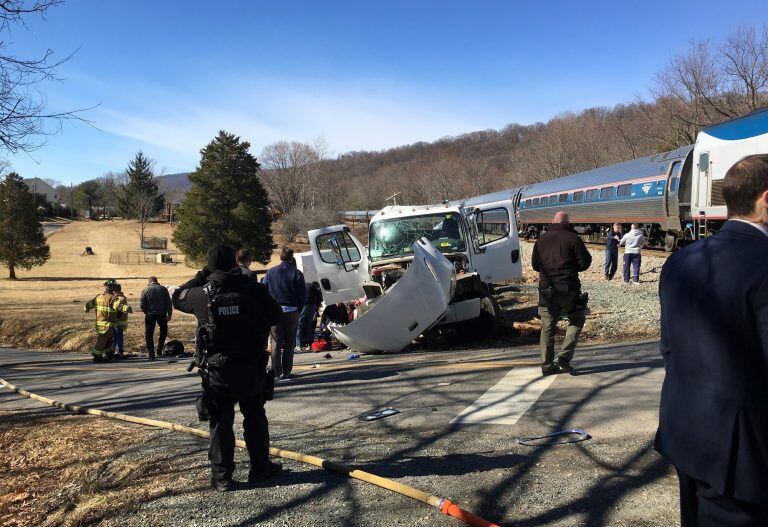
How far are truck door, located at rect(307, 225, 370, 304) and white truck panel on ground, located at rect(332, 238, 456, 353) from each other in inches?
67.7

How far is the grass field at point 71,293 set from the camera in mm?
17547

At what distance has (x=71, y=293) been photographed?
1243 inches

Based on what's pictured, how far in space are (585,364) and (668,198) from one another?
1700 cm

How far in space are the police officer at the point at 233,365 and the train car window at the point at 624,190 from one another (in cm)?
2445

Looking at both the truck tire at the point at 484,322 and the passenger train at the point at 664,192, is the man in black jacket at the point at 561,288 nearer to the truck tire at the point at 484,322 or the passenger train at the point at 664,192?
the passenger train at the point at 664,192

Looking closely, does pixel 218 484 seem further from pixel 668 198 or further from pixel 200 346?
pixel 668 198

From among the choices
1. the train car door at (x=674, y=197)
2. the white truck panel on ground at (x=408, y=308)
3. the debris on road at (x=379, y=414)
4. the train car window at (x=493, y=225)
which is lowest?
the debris on road at (x=379, y=414)

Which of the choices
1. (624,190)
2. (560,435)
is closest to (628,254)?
(624,190)

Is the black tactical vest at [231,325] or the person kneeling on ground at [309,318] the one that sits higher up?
the black tactical vest at [231,325]

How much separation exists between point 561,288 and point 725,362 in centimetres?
469

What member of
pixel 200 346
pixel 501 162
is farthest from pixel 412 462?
pixel 501 162

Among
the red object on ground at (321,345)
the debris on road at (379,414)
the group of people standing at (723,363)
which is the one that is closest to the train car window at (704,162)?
the red object on ground at (321,345)

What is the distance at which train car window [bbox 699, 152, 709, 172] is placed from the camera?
17766mm

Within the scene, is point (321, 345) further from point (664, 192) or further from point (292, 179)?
point (292, 179)
